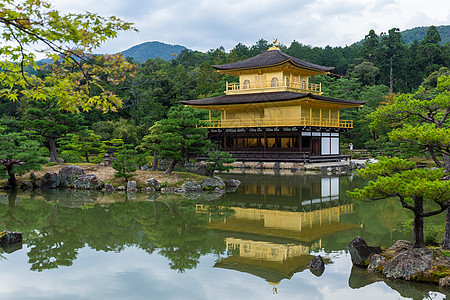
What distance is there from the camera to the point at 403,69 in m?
58.5

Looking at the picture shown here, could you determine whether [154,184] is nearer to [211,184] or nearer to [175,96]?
[211,184]

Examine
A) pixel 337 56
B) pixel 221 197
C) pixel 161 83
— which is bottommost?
pixel 221 197

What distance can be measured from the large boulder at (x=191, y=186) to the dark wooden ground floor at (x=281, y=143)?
12.7 metres

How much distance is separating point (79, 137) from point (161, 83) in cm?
2137

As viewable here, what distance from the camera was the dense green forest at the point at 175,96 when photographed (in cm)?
2291

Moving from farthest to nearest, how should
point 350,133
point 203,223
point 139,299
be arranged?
point 350,133 → point 203,223 → point 139,299

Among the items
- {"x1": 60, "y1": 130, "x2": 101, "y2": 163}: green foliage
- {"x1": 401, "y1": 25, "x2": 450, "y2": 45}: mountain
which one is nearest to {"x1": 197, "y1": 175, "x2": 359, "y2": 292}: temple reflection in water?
{"x1": 60, "y1": 130, "x2": 101, "y2": 163}: green foliage

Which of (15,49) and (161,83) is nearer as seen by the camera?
(15,49)

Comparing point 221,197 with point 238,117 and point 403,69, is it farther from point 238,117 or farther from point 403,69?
point 403,69

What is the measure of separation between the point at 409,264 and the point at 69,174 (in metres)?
16.1

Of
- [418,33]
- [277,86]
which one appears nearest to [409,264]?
[277,86]

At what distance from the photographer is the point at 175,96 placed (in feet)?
151

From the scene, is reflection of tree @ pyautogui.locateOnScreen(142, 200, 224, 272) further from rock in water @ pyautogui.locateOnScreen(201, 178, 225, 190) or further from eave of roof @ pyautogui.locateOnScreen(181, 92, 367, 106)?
eave of roof @ pyautogui.locateOnScreen(181, 92, 367, 106)

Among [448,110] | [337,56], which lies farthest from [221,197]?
[337,56]
